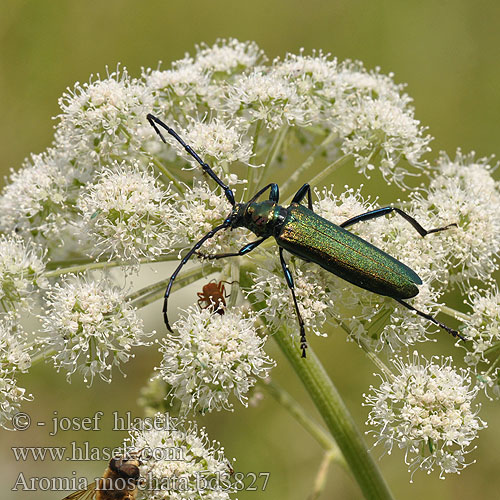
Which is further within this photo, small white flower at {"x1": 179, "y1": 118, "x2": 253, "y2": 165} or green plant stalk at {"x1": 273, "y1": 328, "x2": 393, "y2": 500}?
small white flower at {"x1": 179, "y1": 118, "x2": 253, "y2": 165}

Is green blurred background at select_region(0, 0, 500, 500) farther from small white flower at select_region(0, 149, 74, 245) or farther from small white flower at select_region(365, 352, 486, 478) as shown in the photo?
small white flower at select_region(365, 352, 486, 478)

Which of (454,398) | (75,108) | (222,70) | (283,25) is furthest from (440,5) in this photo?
(454,398)

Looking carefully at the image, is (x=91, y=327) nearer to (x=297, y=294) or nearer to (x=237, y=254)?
(x=237, y=254)

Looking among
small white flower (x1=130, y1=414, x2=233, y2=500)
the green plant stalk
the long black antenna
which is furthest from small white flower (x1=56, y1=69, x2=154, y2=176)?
small white flower (x1=130, y1=414, x2=233, y2=500)

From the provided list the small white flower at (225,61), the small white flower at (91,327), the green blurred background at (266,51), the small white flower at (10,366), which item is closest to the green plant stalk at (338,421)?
the small white flower at (91,327)

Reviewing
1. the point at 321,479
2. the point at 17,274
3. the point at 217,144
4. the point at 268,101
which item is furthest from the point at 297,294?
the point at 17,274
